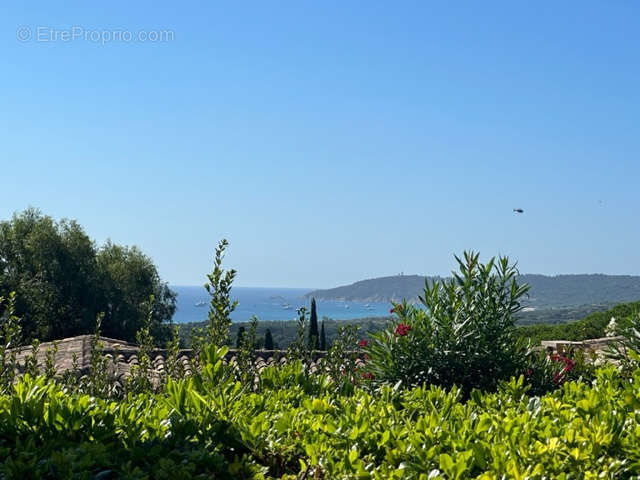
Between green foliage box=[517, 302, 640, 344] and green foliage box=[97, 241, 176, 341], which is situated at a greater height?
green foliage box=[97, 241, 176, 341]

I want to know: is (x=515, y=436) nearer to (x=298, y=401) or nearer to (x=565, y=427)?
(x=565, y=427)

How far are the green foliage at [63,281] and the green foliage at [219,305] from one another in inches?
1089

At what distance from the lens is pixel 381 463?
3535 millimetres

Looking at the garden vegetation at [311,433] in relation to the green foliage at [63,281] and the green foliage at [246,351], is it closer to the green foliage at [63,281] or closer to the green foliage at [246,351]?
the green foliage at [246,351]

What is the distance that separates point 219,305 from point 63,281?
29394 millimetres

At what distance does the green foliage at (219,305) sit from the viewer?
5.85m

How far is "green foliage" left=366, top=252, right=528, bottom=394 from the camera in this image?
6992mm

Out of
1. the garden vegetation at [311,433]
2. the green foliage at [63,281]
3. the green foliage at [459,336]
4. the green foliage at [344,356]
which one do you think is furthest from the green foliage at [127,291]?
the garden vegetation at [311,433]

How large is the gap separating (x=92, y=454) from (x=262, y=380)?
2.03 meters

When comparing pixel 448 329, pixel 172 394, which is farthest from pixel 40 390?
pixel 448 329

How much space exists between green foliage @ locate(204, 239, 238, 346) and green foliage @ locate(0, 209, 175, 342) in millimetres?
27659

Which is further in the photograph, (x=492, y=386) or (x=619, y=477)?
(x=492, y=386)

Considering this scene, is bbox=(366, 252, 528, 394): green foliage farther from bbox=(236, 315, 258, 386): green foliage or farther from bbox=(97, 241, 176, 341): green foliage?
bbox=(97, 241, 176, 341): green foliage

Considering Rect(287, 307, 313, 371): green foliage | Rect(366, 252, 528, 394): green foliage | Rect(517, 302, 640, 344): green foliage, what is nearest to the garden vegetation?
Rect(366, 252, 528, 394): green foliage
